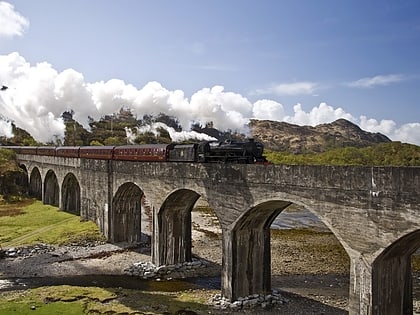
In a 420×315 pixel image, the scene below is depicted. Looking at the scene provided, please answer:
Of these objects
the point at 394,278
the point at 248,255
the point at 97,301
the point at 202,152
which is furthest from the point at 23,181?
the point at 394,278

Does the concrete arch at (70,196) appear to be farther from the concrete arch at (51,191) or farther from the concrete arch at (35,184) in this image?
the concrete arch at (35,184)

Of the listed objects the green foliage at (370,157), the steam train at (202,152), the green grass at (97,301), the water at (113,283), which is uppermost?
the steam train at (202,152)

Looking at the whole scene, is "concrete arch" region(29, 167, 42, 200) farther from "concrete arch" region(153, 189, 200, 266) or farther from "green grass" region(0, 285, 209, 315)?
"green grass" region(0, 285, 209, 315)

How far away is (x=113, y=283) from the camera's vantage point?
27016mm

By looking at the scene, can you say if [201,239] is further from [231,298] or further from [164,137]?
[164,137]

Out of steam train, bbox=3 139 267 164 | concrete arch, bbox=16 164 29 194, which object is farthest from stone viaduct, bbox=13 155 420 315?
concrete arch, bbox=16 164 29 194

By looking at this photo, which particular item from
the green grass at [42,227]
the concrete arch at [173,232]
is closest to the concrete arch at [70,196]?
the green grass at [42,227]

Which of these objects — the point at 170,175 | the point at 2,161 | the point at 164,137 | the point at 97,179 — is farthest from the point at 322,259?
the point at 164,137

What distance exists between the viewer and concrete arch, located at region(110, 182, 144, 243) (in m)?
36.5

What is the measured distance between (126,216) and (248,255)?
17204mm

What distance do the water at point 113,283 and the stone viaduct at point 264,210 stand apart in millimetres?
2872

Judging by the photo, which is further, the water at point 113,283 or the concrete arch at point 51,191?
the concrete arch at point 51,191

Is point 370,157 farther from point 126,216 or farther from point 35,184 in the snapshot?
point 35,184

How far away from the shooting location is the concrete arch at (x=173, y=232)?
2944 cm
